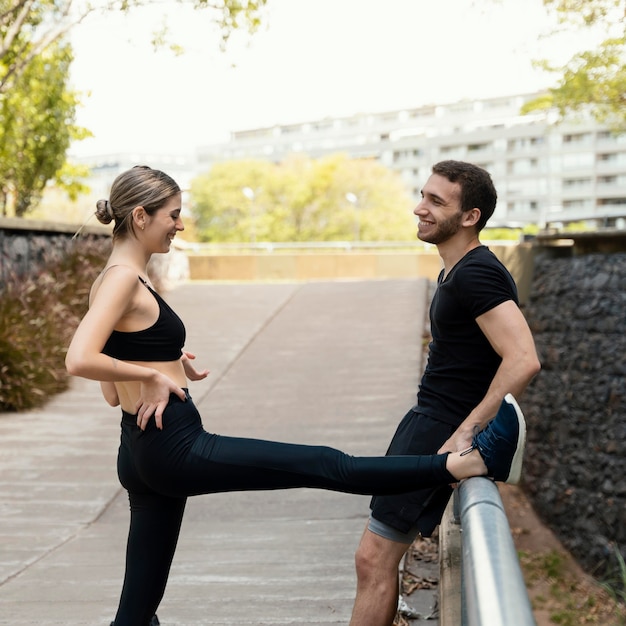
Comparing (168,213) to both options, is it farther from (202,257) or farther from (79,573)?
(202,257)

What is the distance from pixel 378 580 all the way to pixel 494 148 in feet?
399

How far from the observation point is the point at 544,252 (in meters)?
17.4

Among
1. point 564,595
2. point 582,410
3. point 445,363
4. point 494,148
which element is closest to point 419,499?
point 445,363

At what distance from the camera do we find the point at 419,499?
3.19 metres

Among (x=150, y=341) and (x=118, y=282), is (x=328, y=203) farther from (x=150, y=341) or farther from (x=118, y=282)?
(x=118, y=282)

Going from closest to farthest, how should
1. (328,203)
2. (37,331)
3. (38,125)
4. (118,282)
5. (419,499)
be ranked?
(118,282)
(419,499)
(37,331)
(38,125)
(328,203)

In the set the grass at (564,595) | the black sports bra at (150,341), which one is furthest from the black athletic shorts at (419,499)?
the grass at (564,595)

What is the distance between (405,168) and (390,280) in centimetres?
11846

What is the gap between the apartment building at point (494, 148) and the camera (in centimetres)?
10744

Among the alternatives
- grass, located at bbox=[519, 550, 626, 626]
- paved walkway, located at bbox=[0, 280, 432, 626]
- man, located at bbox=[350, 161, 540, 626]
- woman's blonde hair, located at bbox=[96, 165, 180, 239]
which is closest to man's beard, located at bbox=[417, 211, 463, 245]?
man, located at bbox=[350, 161, 540, 626]

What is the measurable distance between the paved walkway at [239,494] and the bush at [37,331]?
233mm

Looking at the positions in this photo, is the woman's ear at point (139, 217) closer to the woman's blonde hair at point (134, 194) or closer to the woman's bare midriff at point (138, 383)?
the woman's blonde hair at point (134, 194)

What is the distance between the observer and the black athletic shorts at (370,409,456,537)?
3.17 meters

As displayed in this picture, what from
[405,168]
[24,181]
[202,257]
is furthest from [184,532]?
[405,168]
